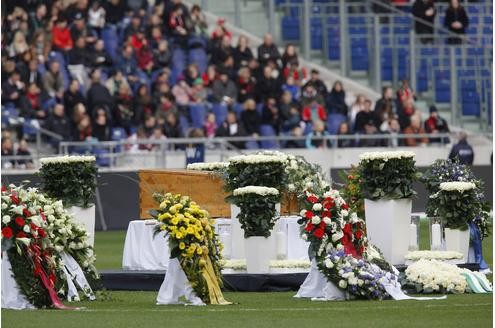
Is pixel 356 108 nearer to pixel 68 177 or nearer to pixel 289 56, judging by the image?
pixel 289 56

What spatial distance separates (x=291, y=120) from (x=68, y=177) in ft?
56.4

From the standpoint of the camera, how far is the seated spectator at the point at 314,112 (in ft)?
126

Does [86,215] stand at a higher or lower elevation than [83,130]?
lower

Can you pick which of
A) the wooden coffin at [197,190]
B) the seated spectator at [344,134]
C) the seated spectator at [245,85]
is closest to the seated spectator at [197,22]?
the seated spectator at [245,85]

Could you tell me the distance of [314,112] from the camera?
38750 millimetres

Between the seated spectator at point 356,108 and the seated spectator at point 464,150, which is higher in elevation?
the seated spectator at point 356,108

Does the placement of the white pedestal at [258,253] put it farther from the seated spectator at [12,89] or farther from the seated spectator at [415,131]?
the seated spectator at [415,131]

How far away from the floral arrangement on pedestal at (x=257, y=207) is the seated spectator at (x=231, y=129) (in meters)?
16.8

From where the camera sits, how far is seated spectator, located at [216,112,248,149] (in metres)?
36.6

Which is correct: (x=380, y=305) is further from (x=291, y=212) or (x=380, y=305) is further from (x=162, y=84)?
(x=162, y=84)

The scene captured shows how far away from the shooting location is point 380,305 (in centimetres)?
1736

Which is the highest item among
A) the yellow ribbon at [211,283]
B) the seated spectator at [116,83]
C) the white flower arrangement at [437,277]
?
the seated spectator at [116,83]

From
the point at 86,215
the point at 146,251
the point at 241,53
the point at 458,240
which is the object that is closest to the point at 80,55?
the point at 241,53

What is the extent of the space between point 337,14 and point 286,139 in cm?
731
